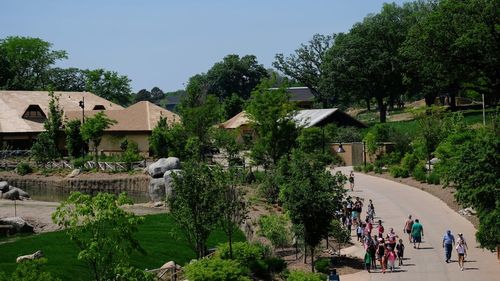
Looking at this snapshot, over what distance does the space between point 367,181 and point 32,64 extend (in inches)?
3384

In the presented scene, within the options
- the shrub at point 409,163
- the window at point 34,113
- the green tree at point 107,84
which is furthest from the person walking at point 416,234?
the green tree at point 107,84

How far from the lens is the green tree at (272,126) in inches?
1892

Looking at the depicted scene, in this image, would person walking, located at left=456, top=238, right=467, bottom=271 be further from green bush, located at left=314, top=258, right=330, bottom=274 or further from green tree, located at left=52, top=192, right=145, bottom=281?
green tree, located at left=52, top=192, right=145, bottom=281

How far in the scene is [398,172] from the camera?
172 ft

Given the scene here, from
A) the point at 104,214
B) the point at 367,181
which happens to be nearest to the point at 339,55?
the point at 367,181

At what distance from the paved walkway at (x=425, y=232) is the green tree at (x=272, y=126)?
5.80 m

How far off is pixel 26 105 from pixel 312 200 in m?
61.5

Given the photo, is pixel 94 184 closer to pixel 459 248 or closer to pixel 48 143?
pixel 48 143

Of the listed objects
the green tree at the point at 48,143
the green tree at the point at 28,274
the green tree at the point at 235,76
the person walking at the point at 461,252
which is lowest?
the person walking at the point at 461,252

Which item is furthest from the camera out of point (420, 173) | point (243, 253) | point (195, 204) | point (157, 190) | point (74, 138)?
point (74, 138)

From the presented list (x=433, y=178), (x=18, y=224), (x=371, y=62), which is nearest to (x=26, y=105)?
(x=371, y=62)

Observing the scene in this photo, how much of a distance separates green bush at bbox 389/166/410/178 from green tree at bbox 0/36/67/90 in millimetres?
78638

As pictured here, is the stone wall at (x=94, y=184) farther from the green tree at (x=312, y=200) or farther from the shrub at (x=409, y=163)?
the green tree at (x=312, y=200)

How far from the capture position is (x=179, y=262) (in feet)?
96.5
